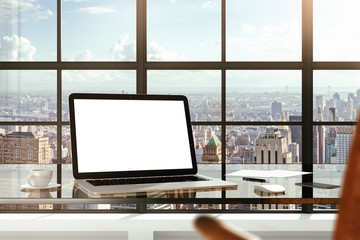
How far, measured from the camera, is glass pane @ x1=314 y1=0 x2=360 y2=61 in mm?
3455

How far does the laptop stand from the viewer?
1587 mm

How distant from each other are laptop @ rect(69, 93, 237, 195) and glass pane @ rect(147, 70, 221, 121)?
5.54ft

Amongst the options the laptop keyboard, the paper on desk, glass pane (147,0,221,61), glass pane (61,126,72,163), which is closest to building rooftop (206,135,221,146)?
glass pane (147,0,221,61)

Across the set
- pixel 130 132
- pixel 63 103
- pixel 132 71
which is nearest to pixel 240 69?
pixel 132 71

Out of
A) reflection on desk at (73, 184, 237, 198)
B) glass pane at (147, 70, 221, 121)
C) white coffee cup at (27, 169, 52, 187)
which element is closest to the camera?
reflection on desk at (73, 184, 237, 198)

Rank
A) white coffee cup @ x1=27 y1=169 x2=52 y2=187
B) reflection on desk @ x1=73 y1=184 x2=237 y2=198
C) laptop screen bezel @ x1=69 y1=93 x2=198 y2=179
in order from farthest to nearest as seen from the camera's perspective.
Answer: laptop screen bezel @ x1=69 y1=93 x2=198 y2=179
white coffee cup @ x1=27 y1=169 x2=52 y2=187
reflection on desk @ x1=73 y1=184 x2=237 y2=198

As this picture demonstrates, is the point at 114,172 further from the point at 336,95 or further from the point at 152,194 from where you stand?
the point at 336,95

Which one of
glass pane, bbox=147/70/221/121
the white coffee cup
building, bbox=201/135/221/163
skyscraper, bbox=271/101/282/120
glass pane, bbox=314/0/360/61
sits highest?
glass pane, bbox=314/0/360/61

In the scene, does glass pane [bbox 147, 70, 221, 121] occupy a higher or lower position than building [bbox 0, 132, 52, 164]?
higher

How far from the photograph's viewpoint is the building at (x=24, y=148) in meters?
3.48

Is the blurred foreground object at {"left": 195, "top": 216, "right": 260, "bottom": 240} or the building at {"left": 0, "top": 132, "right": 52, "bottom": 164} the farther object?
the building at {"left": 0, "top": 132, "right": 52, "bottom": 164}

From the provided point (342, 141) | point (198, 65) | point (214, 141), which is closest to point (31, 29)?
point (198, 65)

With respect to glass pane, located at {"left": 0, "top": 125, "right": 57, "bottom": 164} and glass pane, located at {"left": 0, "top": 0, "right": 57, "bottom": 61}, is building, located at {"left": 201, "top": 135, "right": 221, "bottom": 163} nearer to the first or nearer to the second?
glass pane, located at {"left": 0, "top": 125, "right": 57, "bottom": 164}

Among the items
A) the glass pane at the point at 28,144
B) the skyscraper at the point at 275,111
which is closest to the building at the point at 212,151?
the skyscraper at the point at 275,111
